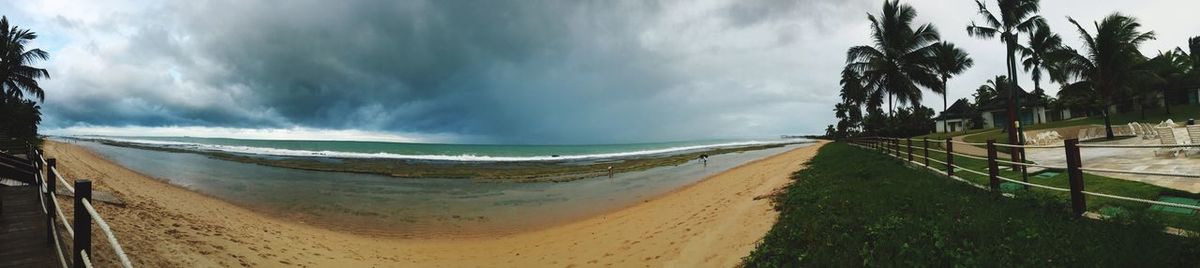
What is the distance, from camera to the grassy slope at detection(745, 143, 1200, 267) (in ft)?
14.4

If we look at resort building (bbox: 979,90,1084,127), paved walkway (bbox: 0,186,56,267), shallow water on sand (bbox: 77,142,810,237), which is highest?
resort building (bbox: 979,90,1084,127)

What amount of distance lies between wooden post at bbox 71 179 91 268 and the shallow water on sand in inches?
362

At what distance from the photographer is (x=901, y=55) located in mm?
27906

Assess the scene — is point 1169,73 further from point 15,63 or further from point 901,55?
point 15,63

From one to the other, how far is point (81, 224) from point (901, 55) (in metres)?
32.8

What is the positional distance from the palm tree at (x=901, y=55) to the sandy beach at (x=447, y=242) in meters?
19.5

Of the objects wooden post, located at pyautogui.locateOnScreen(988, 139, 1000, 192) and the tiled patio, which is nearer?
the tiled patio

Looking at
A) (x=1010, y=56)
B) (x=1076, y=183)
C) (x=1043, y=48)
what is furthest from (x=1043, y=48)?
(x=1076, y=183)

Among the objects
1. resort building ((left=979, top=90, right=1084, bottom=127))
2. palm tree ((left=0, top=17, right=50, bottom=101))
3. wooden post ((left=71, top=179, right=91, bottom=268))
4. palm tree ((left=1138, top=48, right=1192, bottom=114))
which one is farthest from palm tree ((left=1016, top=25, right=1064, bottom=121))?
palm tree ((left=0, top=17, right=50, bottom=101))

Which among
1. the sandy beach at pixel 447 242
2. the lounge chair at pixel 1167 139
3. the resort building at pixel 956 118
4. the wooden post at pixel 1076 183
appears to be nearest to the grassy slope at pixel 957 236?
the wooden post at pixel 1076 183

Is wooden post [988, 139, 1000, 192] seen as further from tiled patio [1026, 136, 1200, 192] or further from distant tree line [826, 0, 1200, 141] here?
distant tree line [826, 0, 1200, 141]

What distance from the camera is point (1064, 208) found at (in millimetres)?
6094

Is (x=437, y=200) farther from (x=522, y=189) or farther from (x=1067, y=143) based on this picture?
(x=1067, y=143)

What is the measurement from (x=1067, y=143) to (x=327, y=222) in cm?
1588
